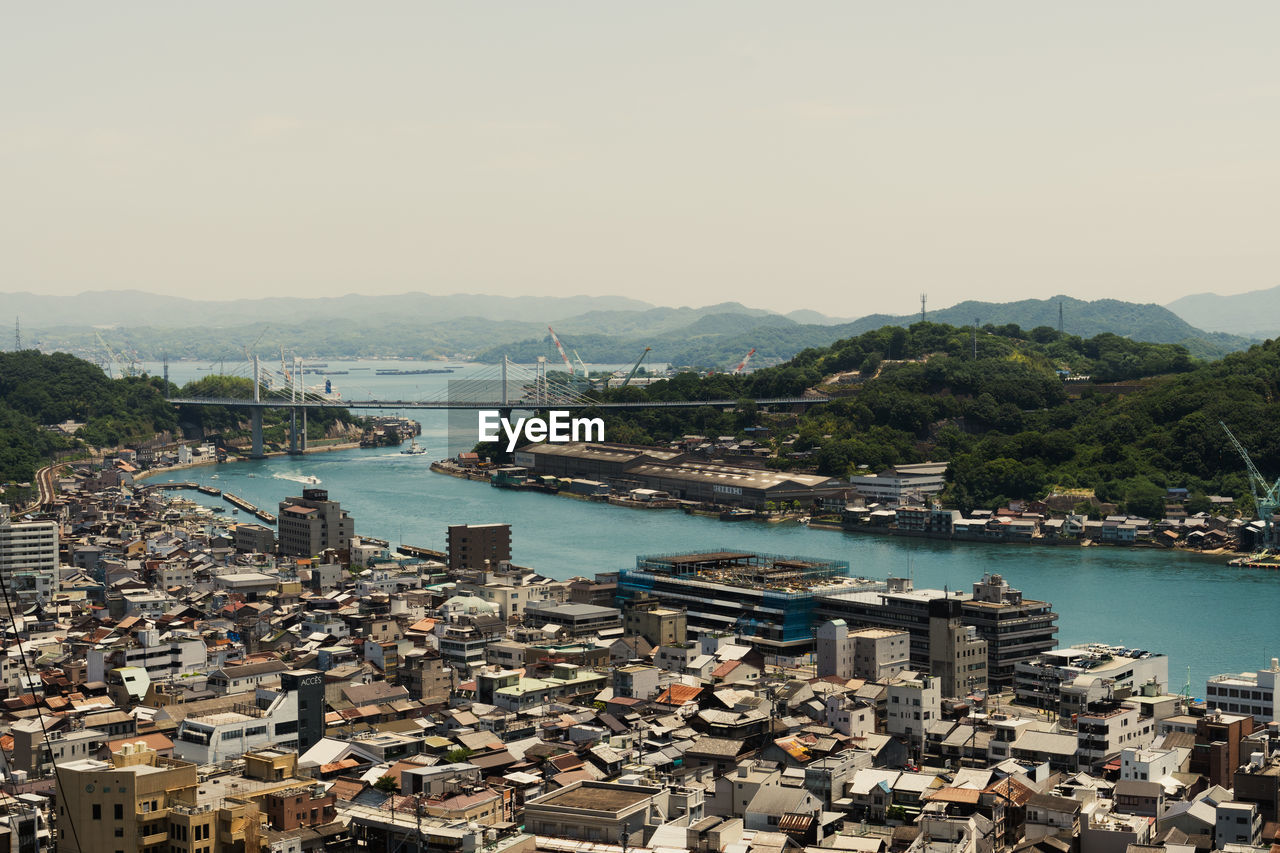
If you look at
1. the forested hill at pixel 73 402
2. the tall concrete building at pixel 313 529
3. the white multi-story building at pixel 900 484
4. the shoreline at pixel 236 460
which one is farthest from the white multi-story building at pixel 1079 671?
the forested hill at pixel 73 402

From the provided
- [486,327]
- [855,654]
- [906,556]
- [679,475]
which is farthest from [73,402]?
[486,327]

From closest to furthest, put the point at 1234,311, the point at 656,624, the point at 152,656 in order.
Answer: the point at 152,656, the point at 656,624, the point at 1234,311

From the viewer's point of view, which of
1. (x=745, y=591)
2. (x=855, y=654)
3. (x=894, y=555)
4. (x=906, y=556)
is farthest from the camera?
(x=894, y=555)

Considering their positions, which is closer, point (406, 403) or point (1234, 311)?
point (406, 403)

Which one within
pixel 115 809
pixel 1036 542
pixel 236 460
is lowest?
pixel 1036 542

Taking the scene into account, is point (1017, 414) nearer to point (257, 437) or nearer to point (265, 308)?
point (257, 437)

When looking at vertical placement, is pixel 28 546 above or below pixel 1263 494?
above
